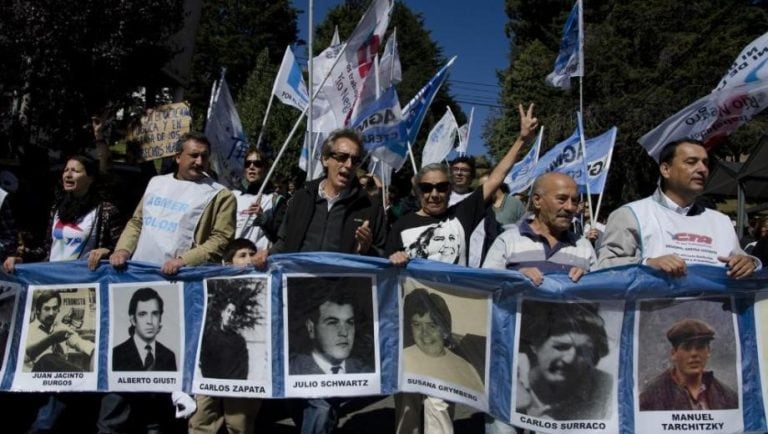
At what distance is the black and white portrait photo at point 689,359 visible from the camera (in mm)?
3426

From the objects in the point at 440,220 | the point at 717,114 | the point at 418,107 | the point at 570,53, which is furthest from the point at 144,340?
the point at 570,53

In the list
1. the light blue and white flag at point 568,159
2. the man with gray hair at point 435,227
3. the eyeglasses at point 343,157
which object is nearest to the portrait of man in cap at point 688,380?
the man with gray hair at point 435,227

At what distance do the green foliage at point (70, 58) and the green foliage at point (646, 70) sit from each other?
20.8 m

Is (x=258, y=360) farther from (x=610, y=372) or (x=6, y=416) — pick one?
(x=6, y=416)

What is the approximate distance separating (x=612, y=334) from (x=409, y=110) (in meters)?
5.43

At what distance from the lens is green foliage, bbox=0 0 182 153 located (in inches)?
550

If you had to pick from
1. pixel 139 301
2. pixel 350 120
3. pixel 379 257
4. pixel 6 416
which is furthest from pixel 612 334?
pixel 350 120

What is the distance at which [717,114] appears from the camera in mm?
5828

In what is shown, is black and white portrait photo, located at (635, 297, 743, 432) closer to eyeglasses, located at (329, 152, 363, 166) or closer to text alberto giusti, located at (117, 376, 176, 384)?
eyeglasses, located at (329, 152, 363, 166)

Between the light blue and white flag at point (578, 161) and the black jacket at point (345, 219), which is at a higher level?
the light blue and white flag at point (578, 161)

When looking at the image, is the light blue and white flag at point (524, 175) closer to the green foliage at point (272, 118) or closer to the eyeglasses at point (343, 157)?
the eyeglasses at point (343, 157)

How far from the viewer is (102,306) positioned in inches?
163

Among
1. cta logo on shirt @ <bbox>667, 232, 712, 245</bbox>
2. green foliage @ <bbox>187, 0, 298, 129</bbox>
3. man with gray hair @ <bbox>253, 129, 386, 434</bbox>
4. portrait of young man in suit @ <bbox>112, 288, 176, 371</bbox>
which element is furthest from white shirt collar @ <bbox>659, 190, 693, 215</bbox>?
green foliage @ <bbox>187, 0, 298, 129</bbox>

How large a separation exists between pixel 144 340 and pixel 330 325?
1.10 metres
